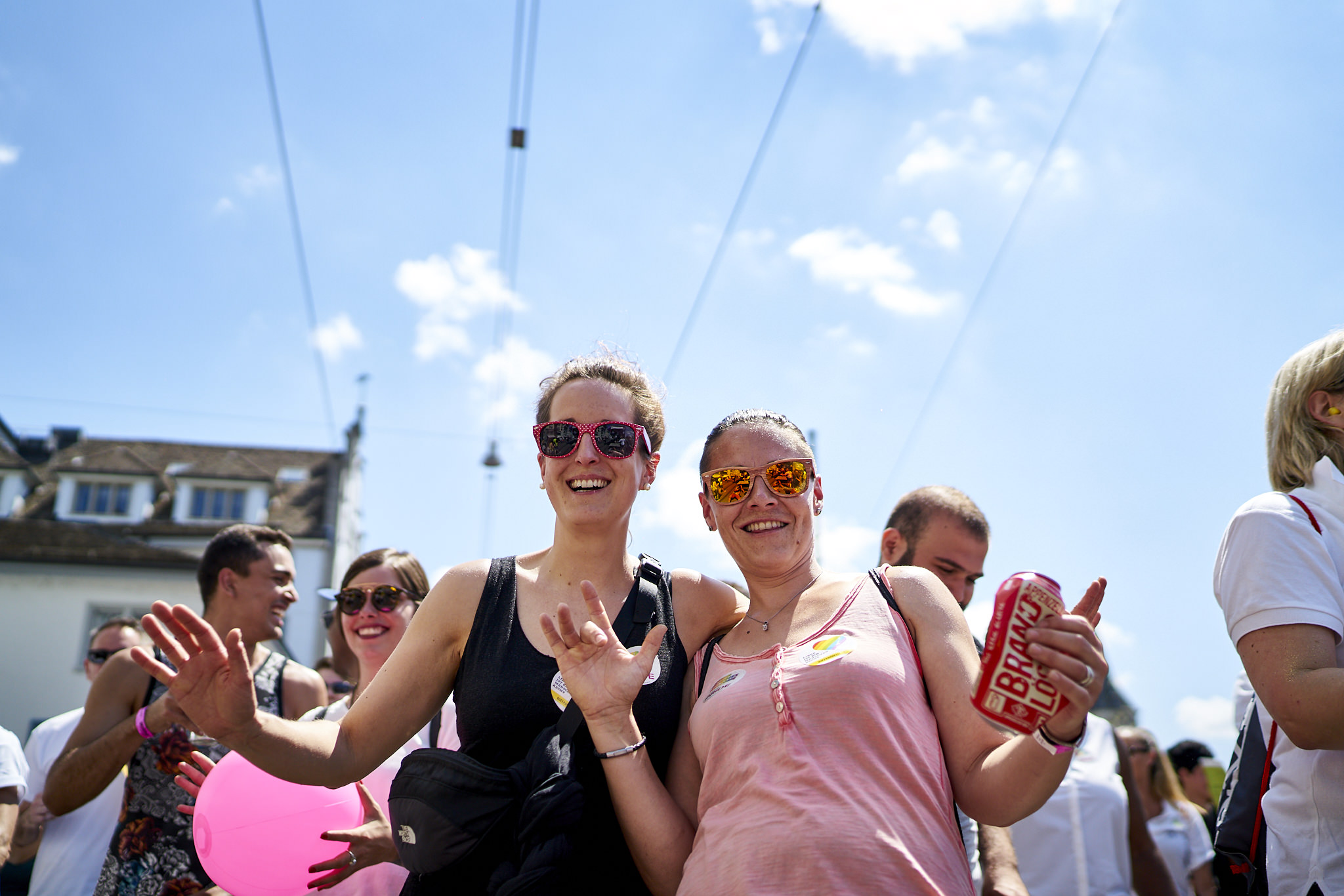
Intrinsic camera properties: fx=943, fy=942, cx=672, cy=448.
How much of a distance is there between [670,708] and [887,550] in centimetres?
180

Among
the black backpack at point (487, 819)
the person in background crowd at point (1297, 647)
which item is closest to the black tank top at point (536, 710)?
the black backpack at point (487, 819)

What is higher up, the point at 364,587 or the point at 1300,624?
the point at 1300,624

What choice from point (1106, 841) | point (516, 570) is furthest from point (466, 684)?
point (1106, 841)

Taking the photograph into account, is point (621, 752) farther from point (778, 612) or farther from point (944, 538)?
point (944, 538)

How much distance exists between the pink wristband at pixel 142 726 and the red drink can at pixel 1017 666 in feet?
11.1

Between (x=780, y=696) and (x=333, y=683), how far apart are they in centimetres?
599

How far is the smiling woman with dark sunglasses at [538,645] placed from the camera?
2326mm

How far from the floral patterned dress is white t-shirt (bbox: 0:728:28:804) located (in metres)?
0.68

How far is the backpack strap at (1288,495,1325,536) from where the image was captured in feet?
7.91

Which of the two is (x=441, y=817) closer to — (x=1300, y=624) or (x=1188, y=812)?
(x=1300, y=624)

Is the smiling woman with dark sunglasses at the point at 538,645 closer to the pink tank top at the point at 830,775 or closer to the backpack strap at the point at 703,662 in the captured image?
the backpack strap at the point at 703,662

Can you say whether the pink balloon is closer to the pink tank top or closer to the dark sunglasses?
the dark sunglasses

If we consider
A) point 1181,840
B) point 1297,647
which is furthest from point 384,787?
point 1181,840

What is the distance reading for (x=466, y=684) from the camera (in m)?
2.60
